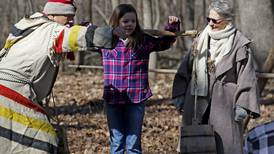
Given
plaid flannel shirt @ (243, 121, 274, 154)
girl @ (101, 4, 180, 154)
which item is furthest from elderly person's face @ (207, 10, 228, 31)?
plaid flannel shirt @ (243, 121, 274, 154)

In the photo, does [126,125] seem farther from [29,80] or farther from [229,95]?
[29,80]

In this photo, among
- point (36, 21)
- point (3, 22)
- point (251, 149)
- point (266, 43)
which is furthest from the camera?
point (3, 22)

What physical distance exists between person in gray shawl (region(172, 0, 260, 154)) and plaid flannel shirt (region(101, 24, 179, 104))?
0.38 m

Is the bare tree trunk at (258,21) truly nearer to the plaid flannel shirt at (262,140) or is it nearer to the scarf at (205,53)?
the scarf at (205,53)

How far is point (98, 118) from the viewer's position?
36.6 ft

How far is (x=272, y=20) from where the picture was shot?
1122 centimetres

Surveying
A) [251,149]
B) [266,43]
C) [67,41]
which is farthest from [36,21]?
[266,43]

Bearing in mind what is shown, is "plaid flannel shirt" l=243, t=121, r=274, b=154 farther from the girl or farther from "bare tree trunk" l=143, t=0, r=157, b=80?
"bare tree trunk" l=143, t=0, r=157, b=80

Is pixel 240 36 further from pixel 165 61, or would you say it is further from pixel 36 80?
pixel 165 61

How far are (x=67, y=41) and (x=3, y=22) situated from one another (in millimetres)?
29822

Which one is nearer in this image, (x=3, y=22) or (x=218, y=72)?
(x=218, y=72)

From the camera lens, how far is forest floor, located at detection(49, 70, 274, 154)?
29.0 feet

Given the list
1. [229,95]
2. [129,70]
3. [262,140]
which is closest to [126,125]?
[129,70]

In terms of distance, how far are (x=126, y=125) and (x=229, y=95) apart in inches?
41.8
